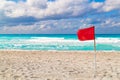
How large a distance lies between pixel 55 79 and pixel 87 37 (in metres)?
1.69

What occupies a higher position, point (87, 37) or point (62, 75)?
point (87, 37)

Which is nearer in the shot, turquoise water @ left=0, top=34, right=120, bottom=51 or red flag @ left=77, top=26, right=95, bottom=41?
red flag @ left=77, top=26, right=95, bottom=41

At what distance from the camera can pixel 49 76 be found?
750 cm

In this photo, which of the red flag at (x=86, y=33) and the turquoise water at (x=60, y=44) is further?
the turquoise water at (x=60, y=44)

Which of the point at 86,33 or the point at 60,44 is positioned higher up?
the point at 86,33

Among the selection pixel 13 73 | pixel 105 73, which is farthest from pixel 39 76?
pixel 105 73

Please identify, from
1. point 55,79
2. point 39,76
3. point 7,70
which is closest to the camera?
point 55,79

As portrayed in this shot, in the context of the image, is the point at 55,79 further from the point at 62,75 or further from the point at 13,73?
the point at 13,73

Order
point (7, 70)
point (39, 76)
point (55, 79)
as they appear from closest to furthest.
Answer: point (55, 79)
point (39, 76)
point (7, 70)

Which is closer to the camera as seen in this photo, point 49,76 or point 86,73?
point 49,76

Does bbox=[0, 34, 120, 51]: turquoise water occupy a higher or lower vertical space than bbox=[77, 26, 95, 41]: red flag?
lower

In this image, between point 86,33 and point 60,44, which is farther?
point 60,44

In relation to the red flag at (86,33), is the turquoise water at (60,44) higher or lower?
lower

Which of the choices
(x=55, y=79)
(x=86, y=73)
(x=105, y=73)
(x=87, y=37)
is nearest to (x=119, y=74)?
(x=105, y=73)
